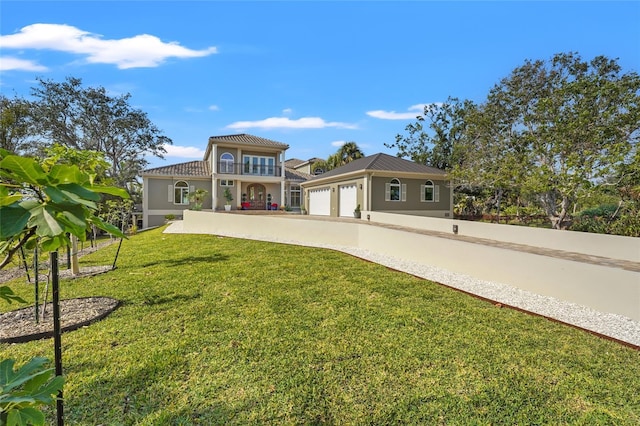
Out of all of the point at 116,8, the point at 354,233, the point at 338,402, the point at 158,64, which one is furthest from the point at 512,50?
the point at 338,402

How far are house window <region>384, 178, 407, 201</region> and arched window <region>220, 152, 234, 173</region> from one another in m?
13.2

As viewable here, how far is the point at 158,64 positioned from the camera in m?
11.0

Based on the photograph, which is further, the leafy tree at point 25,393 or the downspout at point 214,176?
the downspout at point 214,176

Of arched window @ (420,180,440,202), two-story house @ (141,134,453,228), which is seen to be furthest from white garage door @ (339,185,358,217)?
arched window @ (420,180,440,202)

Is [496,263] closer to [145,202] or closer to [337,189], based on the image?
[337,189]

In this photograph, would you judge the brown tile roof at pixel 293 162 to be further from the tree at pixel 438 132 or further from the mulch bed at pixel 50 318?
the mulch bed at pixel 50 318

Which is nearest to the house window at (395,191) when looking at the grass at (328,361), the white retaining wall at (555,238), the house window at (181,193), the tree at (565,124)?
the tree at (565,124)

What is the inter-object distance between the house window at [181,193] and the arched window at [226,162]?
357 centimetres

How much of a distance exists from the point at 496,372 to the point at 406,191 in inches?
731

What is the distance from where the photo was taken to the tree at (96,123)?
26.1 metres

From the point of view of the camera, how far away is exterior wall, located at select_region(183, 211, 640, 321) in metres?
5.48

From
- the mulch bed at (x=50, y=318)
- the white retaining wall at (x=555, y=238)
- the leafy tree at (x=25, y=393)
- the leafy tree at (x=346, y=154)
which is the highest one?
the leafy tree at (x=346, y=154)

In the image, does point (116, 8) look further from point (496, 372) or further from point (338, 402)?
point (496, 372)

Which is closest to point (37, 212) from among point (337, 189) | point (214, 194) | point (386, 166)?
point (386, 166)
